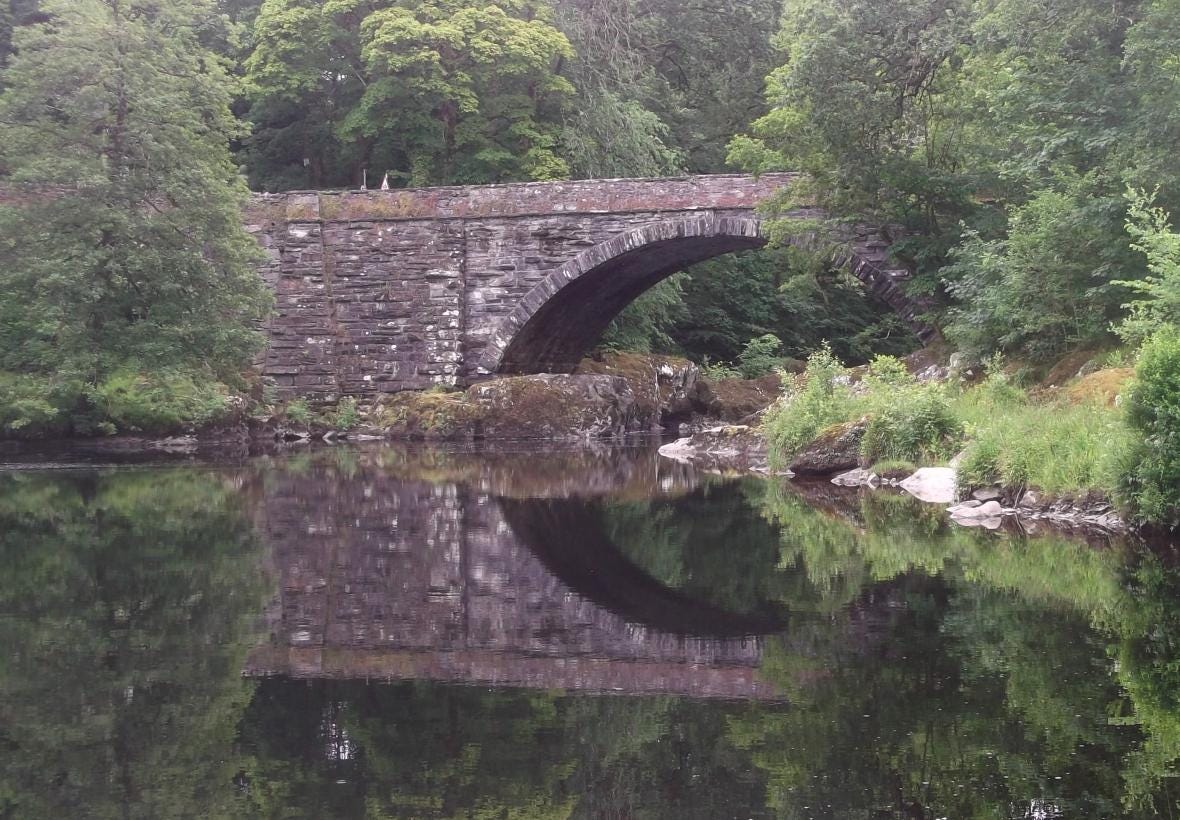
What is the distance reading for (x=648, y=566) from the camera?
29.3ft

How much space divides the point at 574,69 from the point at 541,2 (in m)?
1.61

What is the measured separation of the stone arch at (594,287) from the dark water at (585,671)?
44.1ft

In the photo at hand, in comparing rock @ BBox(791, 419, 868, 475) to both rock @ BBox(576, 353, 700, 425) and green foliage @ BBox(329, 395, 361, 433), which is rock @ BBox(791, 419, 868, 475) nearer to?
green foliage @ BBox(329, 395, 361, 433)

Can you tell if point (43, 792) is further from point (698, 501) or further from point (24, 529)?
point (698, 501)

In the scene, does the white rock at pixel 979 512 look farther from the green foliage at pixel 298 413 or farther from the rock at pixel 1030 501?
the green foliage at pixel 298 413

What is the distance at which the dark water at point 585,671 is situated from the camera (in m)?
4.10

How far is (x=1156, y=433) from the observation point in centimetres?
943

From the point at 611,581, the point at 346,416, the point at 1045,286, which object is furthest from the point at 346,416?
the point at 611,581

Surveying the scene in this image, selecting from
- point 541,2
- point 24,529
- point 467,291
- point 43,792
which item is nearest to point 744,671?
point 43,792

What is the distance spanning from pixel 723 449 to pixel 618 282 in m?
7.34

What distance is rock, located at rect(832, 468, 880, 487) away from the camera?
14.4 m

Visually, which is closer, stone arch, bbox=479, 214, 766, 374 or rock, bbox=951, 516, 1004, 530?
rock, bbox=951, 516, 1004, 530

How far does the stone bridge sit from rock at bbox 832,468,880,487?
33.7 feet

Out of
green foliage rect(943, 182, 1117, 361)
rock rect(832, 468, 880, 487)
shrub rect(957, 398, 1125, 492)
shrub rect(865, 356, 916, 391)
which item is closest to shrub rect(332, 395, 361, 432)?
shrub rect(865, 356, 916, 391)
